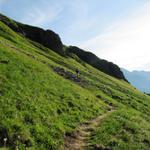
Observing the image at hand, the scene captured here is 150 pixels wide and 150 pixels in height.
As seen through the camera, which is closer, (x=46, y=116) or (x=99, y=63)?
(x=46, y=116)

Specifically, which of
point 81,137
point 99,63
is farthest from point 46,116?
point 99,63

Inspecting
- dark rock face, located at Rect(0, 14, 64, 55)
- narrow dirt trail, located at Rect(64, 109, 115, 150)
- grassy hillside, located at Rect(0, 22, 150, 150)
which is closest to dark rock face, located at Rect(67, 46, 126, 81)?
dark rock face, located at Rect(0, 14, 64, 55)

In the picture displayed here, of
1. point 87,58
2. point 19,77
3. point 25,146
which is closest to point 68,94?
point 19,77

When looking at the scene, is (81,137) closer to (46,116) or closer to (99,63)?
(46,116)

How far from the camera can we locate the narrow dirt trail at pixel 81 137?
76.1ft

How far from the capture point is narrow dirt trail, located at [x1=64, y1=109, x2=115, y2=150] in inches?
A: 913

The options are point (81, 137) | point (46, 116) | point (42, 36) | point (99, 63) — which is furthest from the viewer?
point (99, 63)

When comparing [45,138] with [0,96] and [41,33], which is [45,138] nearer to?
[0,96]

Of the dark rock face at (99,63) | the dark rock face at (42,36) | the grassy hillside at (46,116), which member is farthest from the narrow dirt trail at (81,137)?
the dark rock face at (99,63)

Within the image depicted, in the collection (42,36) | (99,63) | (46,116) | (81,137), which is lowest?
(81,137)

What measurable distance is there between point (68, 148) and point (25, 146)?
358cm

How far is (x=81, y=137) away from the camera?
→ 25422 millimetres

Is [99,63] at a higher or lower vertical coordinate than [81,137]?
higher

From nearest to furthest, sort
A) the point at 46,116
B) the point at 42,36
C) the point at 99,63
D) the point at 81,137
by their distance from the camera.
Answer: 1. the point at 81,137
2. the point at 46,116
3. the point at 42,36
4. the point at 99,63
